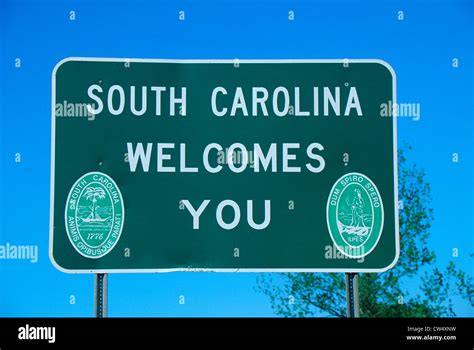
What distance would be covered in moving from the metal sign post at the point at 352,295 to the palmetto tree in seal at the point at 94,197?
2.46 metres

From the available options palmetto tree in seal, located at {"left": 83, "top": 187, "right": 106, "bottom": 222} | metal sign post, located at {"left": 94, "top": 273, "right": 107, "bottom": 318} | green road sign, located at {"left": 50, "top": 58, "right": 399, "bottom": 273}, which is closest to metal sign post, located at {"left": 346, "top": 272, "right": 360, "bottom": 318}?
green road sign, located at {"left": 50, "top": 58, "right": 399, "bottom": 273}

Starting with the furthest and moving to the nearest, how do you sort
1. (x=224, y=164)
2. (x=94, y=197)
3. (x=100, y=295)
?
(x=224, y=164) < (x=94, y=197) < (x=100, y=295)

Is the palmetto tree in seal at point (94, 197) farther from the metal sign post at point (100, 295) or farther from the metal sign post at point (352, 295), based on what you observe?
the metal sign post at point (352, 295)

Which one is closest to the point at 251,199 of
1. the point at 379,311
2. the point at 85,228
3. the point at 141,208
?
the point at 141,208

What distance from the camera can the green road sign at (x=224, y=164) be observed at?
729cm

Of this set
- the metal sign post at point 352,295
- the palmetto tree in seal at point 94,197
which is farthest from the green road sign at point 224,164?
the metal sign post at point 352,295

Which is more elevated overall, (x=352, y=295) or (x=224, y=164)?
(x=224, y=164)

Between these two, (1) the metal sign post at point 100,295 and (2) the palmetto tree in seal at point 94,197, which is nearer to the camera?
(1) the metal sign post at point 100,295

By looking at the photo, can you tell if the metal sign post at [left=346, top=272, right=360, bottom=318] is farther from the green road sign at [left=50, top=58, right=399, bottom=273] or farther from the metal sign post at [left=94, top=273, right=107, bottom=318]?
the metal sign post at [left=94, top=273, right=107, bottom=318]

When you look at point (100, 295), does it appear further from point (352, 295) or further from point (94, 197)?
point (352, 295)

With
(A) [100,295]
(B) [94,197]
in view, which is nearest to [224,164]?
(B) [94,197]

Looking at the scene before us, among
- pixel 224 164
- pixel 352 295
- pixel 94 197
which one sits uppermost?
pixel 224 164

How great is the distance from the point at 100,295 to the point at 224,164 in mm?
1730

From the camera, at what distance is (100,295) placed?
7.18 metres
